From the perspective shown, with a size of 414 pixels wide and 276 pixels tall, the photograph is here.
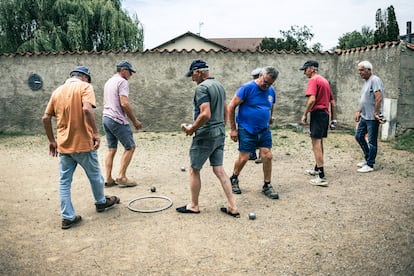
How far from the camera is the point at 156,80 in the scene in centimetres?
1123

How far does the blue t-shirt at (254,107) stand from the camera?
491 cm

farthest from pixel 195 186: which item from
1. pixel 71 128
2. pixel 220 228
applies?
pixel 71 128

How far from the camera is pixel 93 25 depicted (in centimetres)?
1638

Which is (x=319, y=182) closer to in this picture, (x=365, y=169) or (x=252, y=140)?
(x=365, y=169)

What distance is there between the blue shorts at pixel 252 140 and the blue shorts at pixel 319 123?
1.12 m

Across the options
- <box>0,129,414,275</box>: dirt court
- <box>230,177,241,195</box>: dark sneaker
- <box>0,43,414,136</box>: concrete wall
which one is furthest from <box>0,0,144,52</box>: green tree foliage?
<box>230,177,241,195</box>: dark sneaker

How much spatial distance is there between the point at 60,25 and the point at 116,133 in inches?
501

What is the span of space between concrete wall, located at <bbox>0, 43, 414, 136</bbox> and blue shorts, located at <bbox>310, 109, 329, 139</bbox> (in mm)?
5704

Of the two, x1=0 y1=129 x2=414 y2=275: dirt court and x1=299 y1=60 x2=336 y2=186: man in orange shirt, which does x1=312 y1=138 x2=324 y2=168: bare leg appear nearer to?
x1=299 y1=60 x2=336 y2=186: man in orange shirt

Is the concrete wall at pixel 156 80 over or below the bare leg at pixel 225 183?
over

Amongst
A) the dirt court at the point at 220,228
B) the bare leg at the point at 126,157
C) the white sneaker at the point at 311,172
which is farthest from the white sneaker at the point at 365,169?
the bare leg at the point at 126,157

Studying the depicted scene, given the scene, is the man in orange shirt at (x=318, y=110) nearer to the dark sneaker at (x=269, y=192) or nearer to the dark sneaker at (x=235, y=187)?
the dark sneaker at (x=269, y=192)

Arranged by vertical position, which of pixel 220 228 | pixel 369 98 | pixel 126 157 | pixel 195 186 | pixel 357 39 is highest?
pixel 357 39

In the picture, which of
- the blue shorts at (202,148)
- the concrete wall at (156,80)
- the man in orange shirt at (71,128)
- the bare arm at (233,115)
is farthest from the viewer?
the concrete wall at (156,80)
